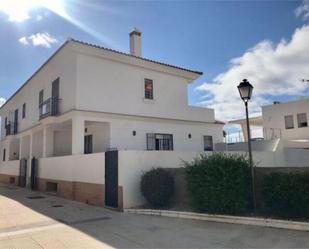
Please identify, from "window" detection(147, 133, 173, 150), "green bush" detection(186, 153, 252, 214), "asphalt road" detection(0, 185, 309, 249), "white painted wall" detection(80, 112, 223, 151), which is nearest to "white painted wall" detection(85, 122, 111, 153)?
"white painted wall" detection(80, 112, 223, 151)

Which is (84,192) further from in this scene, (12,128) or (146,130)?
(12,128)

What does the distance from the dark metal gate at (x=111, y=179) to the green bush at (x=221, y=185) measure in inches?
128

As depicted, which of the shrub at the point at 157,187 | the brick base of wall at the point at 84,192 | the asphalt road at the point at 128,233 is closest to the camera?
the asphalt road at the point at 128,233

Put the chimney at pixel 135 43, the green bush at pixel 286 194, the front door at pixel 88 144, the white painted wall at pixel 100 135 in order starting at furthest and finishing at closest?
the chimney at pixel 135 43
the front door at pixel 88 144
the white painted wall at pixel 100 135
the green bush at pixel 286 194

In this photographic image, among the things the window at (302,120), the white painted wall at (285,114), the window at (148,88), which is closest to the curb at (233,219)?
the window at (148,88)

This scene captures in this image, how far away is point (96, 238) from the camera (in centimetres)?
746

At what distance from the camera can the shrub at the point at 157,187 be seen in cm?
1066

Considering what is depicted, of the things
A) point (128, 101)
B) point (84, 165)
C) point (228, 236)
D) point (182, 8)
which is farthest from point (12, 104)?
point (228, 236)

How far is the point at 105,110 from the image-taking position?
1680 cm

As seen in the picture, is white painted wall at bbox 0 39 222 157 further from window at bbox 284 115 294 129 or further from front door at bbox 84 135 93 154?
window at bbox 284 115 294 129

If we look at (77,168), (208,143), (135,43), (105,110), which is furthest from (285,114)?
(77,168)

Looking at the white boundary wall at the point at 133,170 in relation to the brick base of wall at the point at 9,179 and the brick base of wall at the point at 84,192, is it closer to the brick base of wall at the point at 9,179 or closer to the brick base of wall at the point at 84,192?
the brick base of wall at the point at 84,192

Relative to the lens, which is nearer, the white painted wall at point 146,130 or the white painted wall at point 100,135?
the white painted wall at point 146,130

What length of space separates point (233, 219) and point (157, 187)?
307cm
